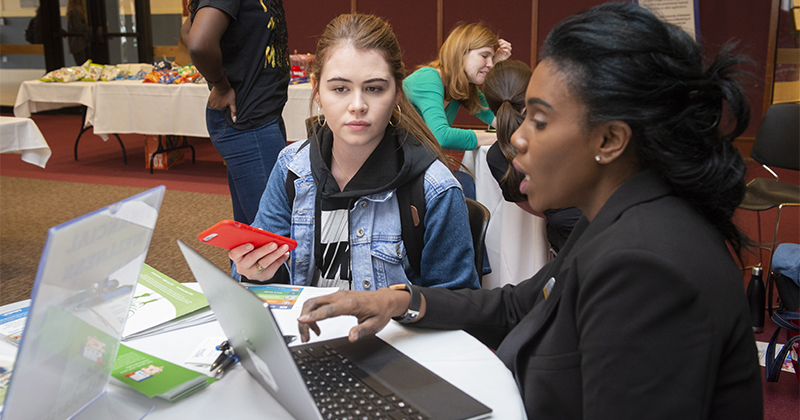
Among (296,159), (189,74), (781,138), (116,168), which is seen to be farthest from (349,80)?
(116,168)

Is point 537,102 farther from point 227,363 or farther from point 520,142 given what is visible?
point 227,363

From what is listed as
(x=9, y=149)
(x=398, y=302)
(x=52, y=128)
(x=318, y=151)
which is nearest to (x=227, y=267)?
(x=9, y=149)

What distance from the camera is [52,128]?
25.8 feet

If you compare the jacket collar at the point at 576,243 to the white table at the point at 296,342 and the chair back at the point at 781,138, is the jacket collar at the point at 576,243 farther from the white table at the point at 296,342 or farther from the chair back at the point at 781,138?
the chair back at the point at 781,138

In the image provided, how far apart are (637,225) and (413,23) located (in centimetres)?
670

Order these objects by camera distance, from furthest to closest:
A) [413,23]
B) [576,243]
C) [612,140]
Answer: [413,23], [576,243], [612,140]

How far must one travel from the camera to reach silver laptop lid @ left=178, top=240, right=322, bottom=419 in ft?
2.11

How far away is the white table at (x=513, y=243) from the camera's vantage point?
8.27 feet

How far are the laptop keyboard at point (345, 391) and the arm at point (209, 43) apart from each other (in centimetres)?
164

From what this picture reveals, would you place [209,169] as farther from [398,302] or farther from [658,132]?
[658,132]

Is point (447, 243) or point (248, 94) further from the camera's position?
point (248, 94)

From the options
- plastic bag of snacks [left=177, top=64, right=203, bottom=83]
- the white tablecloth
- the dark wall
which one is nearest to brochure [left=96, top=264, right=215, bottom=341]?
the white tablecloth

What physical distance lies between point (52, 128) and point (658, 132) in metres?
8.69

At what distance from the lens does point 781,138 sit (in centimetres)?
300
